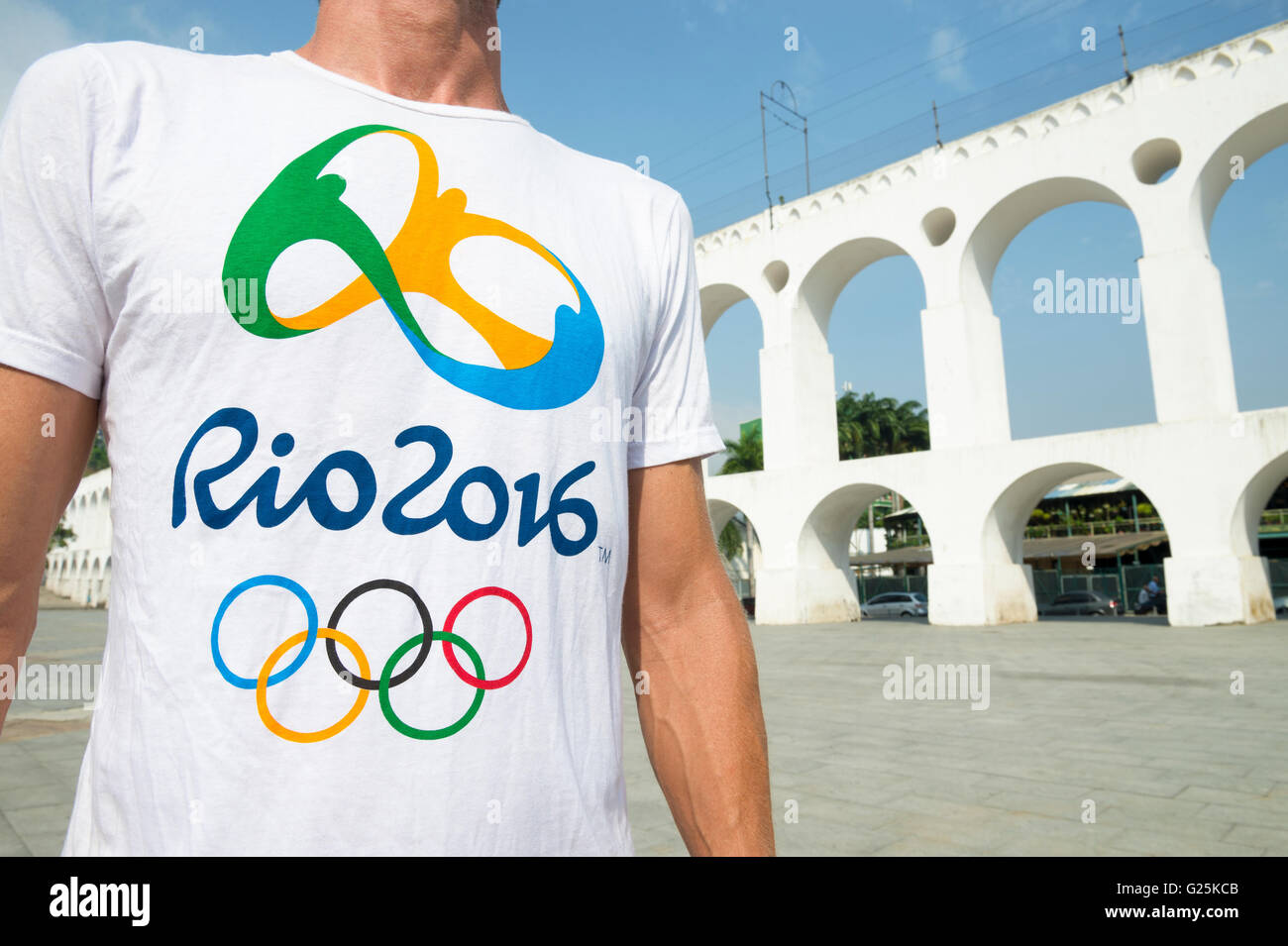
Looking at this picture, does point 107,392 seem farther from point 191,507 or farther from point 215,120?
point 215,120

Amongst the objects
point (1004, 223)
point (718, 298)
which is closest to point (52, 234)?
point (1004, 223)

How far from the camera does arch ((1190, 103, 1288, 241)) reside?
699 inches

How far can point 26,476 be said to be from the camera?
82 cm

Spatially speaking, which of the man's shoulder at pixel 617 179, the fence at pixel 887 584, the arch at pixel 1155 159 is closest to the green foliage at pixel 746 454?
the fence at pixel 887 584

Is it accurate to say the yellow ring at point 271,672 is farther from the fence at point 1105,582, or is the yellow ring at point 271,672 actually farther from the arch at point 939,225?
the fence at point 1105,582

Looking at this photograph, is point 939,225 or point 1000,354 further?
point 939,225

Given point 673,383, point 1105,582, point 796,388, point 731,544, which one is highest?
point 796,388

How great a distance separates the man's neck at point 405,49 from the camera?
1051 mm

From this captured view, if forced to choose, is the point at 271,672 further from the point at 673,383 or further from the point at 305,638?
the point at 673,383

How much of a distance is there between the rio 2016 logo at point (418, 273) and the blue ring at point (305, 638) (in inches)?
9.6

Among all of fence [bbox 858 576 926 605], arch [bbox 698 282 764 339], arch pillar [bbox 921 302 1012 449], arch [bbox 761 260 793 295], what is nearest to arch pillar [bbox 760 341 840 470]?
arch [bbox 761 260 793 295]

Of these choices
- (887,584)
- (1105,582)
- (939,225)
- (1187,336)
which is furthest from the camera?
(887,584)

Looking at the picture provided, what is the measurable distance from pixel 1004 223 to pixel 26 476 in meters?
23.9
